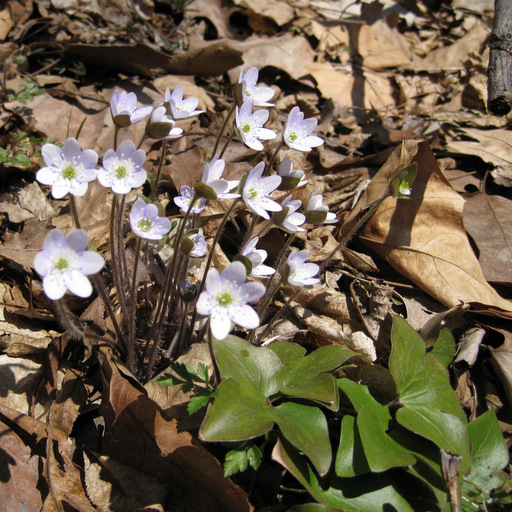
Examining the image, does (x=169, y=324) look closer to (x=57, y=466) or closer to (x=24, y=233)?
(x=57, y=466)

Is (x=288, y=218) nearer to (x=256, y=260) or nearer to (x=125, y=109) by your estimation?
(x=256, y=260)

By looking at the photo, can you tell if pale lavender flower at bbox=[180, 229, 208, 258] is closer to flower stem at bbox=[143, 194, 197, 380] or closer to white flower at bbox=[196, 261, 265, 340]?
flower stem at bbox=[143, 194, 197, 380]

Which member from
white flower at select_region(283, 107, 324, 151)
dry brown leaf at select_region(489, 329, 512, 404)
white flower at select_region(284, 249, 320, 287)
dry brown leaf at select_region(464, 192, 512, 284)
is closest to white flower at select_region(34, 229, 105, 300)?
white flower at select_region(284, 249, 320, 287)

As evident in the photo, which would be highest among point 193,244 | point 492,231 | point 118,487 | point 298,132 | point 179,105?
point 179,105

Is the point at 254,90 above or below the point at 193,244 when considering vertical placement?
above

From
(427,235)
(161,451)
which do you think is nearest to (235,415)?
(161,451)
